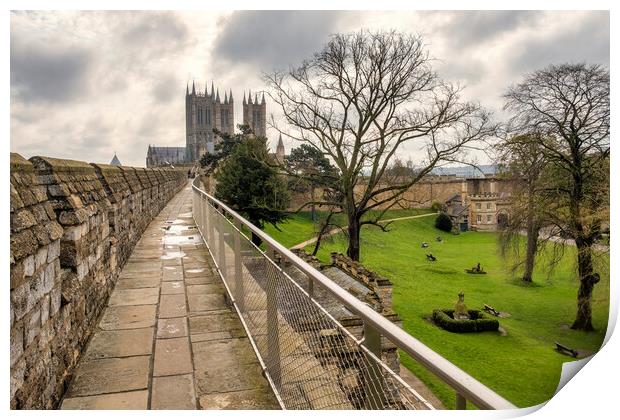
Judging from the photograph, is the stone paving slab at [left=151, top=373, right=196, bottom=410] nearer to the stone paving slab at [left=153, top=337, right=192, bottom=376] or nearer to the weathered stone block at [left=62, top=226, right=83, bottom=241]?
the stone paving slab at [left=153, top=337, right=192, bottom=376]

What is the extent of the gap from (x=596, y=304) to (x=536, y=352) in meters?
2.59

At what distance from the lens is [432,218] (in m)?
53.1

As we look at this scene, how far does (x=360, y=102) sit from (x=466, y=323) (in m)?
9.94

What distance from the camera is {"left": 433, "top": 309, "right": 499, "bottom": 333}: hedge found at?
18.2 metres

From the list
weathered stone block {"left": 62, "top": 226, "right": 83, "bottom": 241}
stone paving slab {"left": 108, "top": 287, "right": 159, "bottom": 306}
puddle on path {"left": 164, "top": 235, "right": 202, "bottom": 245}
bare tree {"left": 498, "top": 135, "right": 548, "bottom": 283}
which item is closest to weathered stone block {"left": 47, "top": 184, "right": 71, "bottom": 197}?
weathered stone block {"left": 62, "top": 226, "right": 83, "bottom": 241}

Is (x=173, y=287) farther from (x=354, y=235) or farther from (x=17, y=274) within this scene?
(x=354, y=235)

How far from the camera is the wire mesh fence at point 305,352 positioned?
5.44 ft

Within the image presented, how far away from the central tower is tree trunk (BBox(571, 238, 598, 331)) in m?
91.5

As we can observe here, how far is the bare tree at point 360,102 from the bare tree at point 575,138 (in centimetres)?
350

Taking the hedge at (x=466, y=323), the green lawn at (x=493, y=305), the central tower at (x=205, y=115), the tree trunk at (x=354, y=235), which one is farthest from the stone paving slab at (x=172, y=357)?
the central tower at (x=205, y=115)

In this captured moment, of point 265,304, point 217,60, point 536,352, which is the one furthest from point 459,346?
point 265,304

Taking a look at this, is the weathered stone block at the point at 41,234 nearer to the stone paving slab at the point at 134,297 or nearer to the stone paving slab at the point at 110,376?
the stone paving slab at the point at 110,376

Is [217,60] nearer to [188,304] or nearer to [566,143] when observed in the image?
[188,304]

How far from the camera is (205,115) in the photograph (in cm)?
10350
